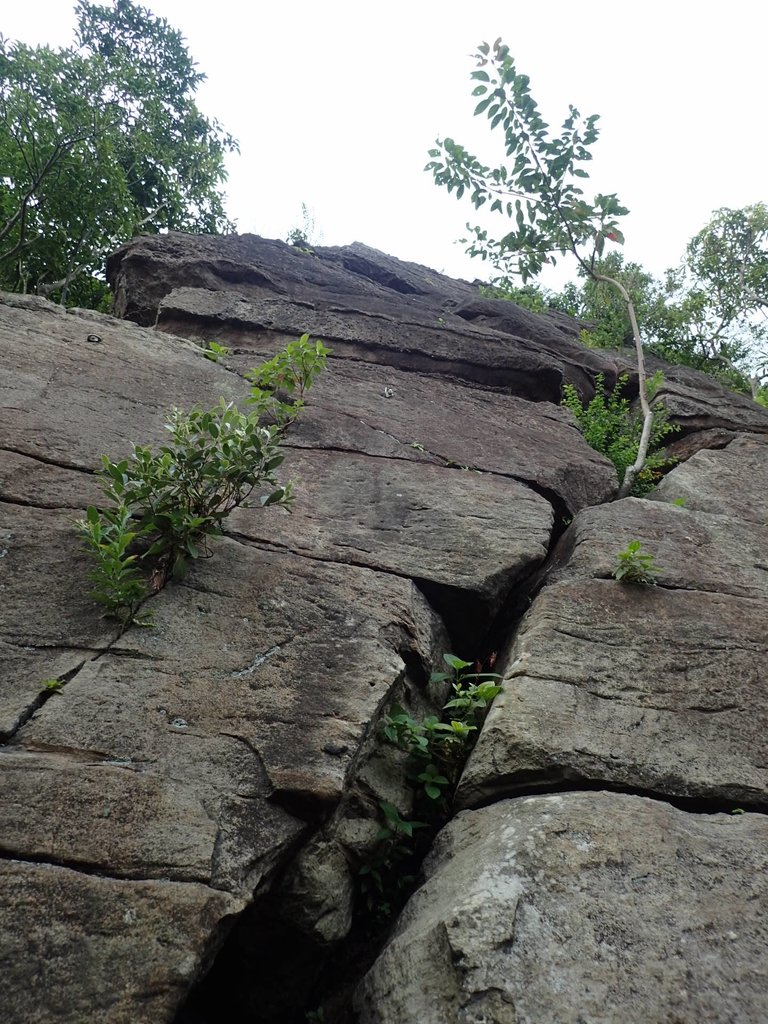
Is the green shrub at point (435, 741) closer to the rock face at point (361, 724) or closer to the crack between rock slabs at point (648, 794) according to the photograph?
the rock face at point (361, 724)

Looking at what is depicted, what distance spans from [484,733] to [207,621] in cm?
146

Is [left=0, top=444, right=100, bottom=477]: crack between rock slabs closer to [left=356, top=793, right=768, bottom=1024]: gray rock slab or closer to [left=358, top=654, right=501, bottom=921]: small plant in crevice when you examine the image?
[left=358, top=654, right=501, bottom=921]: small plant in crevice

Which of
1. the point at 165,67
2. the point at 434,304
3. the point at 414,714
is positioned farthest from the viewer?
the point at 165,67

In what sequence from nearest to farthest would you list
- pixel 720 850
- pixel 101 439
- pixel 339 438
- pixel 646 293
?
pixel 720 850
pixel 101 439
pixel 339 438
pixel 646 293

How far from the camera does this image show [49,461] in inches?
179

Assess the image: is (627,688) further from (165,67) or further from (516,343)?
(165,67)

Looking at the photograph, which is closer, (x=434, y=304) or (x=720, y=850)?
(x=720, y=850)

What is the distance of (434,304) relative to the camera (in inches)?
381

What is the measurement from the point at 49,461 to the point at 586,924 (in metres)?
3.68

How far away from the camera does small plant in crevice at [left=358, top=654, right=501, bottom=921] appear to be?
3.52m

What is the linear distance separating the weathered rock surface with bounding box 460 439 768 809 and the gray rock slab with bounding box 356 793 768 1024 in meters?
0.20

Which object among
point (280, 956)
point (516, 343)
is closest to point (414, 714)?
point (280, 956)

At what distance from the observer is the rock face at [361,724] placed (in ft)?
8.46

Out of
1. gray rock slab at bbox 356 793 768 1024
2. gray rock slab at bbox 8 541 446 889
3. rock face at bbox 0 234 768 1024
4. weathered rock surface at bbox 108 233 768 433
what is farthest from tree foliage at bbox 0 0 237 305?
gray rock slab at bbox 356 793 768 1024
